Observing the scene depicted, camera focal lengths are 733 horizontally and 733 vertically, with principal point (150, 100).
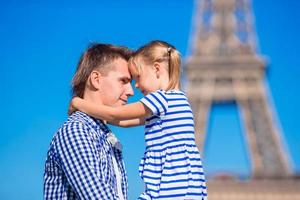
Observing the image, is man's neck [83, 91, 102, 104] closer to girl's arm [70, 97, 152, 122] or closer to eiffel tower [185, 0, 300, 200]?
girl's arm [70, 97, 152, 122]

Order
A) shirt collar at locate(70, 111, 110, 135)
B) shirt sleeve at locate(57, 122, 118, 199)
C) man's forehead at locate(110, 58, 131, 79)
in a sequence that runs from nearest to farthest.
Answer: shirt sleeve at locate(57, 122, 118, 199), shirt collar at locate(70, 111, 110, 135), man's forehead at locate(110, 58, 131, 79)

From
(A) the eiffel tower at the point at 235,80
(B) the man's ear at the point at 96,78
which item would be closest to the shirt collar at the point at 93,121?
(B) the man's ear at the point at 96,78

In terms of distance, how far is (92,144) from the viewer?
9.61ft

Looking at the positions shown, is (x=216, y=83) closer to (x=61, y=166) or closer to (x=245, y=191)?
(x=245, y=191)

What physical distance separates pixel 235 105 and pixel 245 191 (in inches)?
269

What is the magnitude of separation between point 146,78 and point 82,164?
75 cm

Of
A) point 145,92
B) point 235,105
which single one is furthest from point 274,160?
point 145,92

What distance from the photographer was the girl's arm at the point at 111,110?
3.18 m

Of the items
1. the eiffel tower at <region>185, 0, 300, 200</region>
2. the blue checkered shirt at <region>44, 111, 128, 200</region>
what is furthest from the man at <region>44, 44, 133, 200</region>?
the eiffel tower at <region>185, 0, 300, 200</region>

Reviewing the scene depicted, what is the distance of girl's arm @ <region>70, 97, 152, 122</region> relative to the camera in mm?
3178

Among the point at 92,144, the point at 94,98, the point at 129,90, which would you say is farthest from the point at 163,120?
the point at 92,144

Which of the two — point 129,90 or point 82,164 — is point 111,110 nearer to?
point 129,90

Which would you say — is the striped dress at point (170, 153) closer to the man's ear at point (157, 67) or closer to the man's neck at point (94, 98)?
the man's ear at point (157, 67)

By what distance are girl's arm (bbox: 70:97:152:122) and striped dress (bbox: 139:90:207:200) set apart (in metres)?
0.04
